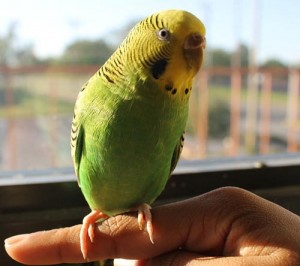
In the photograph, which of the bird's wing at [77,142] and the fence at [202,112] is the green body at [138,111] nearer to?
the bird's wing at [77,142]

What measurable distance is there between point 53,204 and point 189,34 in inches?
23.9

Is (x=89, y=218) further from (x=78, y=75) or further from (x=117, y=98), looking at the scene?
(x=78, y=75)

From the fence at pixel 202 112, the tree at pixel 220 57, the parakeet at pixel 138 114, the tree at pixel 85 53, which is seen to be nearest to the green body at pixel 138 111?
the parakeet at pixel 138 114

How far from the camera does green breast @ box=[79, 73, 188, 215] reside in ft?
2.62

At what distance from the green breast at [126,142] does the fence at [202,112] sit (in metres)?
0.67

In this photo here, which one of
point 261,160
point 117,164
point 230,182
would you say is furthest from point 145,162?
point 261,160

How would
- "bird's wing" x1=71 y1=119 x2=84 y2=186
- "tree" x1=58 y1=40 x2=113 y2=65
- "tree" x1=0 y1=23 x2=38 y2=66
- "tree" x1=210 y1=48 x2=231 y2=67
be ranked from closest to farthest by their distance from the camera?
"bird's wing" x1=71 y1=119 x2=84 y2=186
"tree" x1=0 y1=23 x2=38 y2=66
"tree" x1=58 y1=40 x2=113 y2=65
"tree" x1=210 y1=48 x2=231 y2=67

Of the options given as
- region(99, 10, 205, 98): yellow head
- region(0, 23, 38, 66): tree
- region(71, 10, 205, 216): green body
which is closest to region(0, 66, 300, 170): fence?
region(0, 23, 38, 66): tree

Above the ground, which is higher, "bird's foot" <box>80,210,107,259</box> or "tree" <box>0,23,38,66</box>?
"tree" <box>0,23,38,66</box>

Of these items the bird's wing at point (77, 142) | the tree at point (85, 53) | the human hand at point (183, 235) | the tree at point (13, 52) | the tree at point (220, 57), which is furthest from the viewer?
the tree at point (220, 57)

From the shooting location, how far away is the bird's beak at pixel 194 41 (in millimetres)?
728

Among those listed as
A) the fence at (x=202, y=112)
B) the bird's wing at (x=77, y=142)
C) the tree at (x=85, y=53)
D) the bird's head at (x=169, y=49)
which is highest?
the bird's head at (x=169, y=49)

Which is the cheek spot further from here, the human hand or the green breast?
the human hand

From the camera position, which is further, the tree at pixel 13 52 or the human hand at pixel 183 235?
the tree at pixel 13 52
